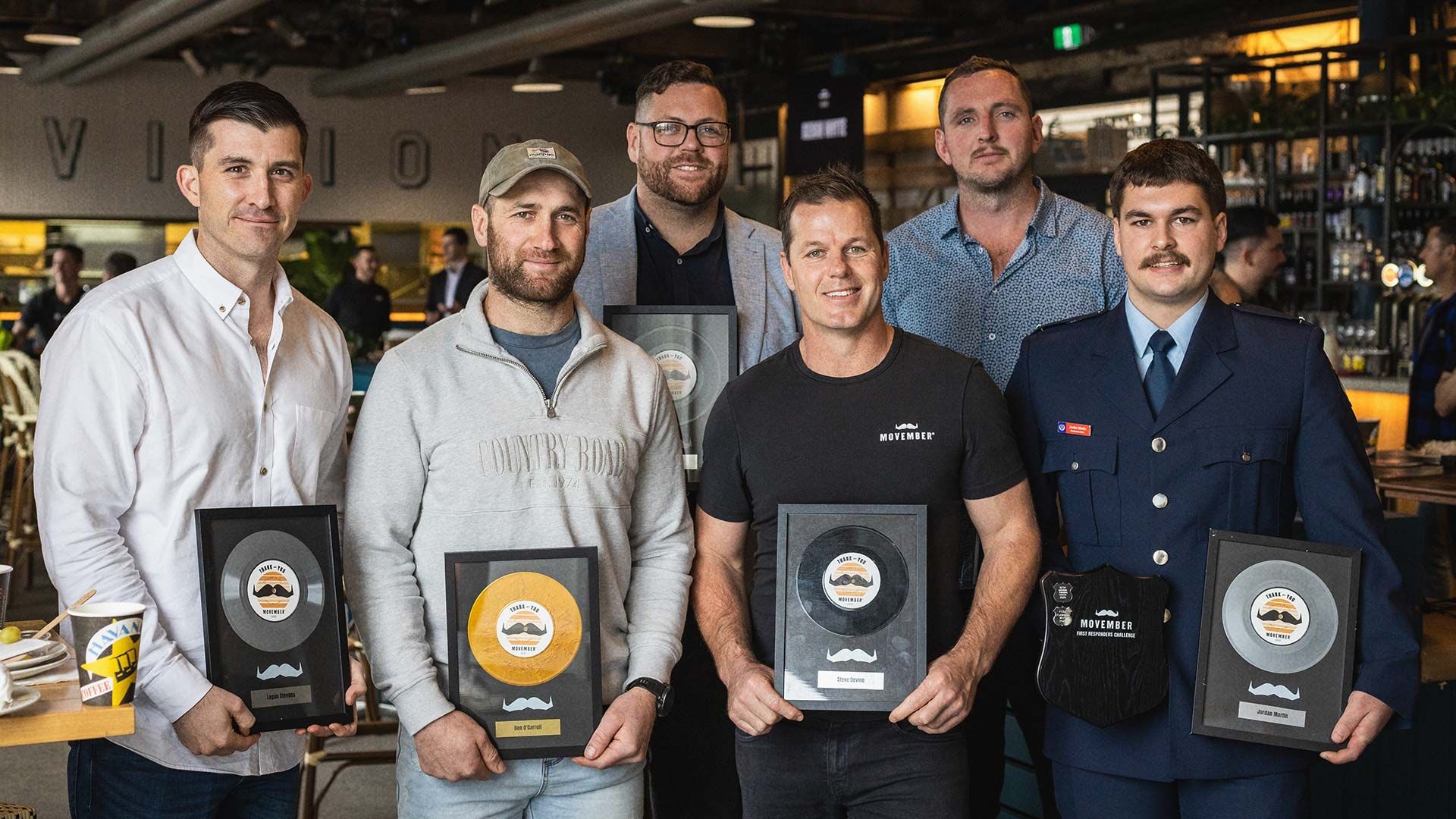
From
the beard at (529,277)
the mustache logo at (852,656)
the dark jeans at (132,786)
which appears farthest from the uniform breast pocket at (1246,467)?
the dark jeans at (132,786)

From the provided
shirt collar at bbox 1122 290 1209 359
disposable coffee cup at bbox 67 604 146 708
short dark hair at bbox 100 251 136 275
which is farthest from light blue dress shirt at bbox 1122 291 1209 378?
short dark hair at bbox 100 251 136 275

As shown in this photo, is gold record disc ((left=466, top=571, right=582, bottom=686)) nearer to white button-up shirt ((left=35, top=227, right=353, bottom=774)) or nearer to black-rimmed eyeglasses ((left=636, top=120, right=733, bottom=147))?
white button-up shirt ((left=35, top=227, right=353, bottom=774))

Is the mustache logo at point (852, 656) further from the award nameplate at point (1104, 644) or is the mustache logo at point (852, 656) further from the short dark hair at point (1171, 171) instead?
the short dark hair at point (1171, 171)

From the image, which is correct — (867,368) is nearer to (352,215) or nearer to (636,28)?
(636,28)

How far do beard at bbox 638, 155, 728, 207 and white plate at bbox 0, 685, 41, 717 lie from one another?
1531 mm

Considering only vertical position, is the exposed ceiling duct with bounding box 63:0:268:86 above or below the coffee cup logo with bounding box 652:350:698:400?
above

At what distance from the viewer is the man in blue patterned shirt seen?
9.70 ft

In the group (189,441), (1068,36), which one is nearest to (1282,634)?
(189,441)

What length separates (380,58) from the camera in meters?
13.6

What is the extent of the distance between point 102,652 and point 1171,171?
1.80m

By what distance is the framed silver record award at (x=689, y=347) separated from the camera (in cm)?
278

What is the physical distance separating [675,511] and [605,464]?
0.19 metres

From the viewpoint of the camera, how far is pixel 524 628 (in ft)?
7.27

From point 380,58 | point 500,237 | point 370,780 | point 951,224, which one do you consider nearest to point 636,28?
point 380,58
